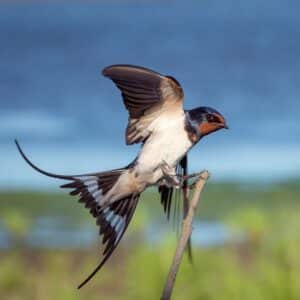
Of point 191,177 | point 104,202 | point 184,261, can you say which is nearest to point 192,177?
point 191,177

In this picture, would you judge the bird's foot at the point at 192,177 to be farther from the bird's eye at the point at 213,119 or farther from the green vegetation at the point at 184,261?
the green vegetation at the point at 184,261

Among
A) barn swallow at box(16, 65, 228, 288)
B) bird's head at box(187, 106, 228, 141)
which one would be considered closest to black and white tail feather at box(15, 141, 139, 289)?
barn swallow at box(16, 65, 228, 288)

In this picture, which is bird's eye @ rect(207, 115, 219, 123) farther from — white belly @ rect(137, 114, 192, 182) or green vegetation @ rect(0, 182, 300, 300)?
green vegetation @ rect(0, 182, 300, 300)

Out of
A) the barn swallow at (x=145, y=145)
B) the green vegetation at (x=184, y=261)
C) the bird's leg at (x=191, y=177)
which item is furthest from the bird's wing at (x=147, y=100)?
the green vegetation at (x=184, y=261)

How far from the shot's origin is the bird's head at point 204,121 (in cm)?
168

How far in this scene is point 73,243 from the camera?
183 inches

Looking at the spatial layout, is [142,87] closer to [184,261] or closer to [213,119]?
[213,119]

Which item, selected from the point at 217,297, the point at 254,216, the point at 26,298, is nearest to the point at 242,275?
the point at 217,297

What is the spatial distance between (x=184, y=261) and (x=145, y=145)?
4.84ft

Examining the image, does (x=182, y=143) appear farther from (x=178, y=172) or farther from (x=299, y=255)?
(x=299, y=255)

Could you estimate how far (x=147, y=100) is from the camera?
5.62ft

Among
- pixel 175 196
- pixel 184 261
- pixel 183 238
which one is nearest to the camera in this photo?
pixel 183 238

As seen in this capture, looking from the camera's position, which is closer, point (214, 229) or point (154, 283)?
point (154, 283)

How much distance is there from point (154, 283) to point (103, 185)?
153cm
